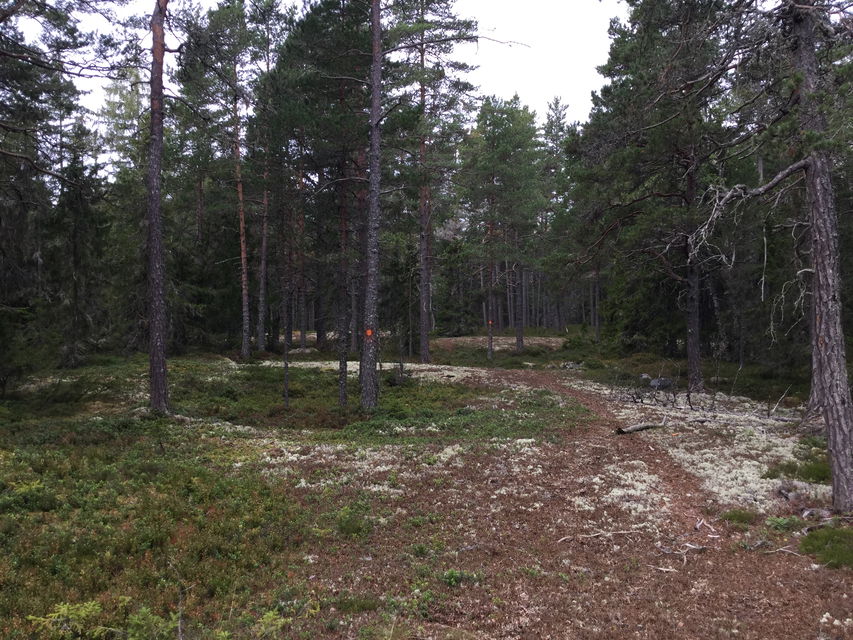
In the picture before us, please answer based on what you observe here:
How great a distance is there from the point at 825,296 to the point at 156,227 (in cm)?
1521

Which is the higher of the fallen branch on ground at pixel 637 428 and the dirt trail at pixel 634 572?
the fallen branch on ground at pixel 637 428

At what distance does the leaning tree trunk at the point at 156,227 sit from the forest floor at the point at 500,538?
1.40m

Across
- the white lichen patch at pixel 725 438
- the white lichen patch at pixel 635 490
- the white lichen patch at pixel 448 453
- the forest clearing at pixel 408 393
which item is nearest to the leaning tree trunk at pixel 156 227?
the forest clearing at pixel 408 393

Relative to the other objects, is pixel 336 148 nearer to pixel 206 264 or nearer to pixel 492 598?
pixel 492 598

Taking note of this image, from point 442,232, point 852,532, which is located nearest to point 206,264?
point 852,532

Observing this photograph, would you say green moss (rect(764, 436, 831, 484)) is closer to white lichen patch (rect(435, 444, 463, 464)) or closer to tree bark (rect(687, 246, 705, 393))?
white lichen patch (rect(435, 444, 463, 464))

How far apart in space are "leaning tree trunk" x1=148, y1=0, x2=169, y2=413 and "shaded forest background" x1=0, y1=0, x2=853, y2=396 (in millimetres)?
523

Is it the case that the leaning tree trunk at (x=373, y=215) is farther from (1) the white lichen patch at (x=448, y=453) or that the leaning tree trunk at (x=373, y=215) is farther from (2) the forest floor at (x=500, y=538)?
(1) the white lichen patch at (x=448, y=453)

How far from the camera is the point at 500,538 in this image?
7102 mm

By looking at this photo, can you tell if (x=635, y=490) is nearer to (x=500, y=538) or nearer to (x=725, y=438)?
(x=500, y=538)

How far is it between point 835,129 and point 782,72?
1.62m

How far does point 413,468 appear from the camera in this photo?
33.0 ft

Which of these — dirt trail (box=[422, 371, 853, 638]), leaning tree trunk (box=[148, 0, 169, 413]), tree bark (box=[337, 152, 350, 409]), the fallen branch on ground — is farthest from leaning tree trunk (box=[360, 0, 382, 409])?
the fallen branch on ground

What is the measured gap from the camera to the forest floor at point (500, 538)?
5.09 metres
